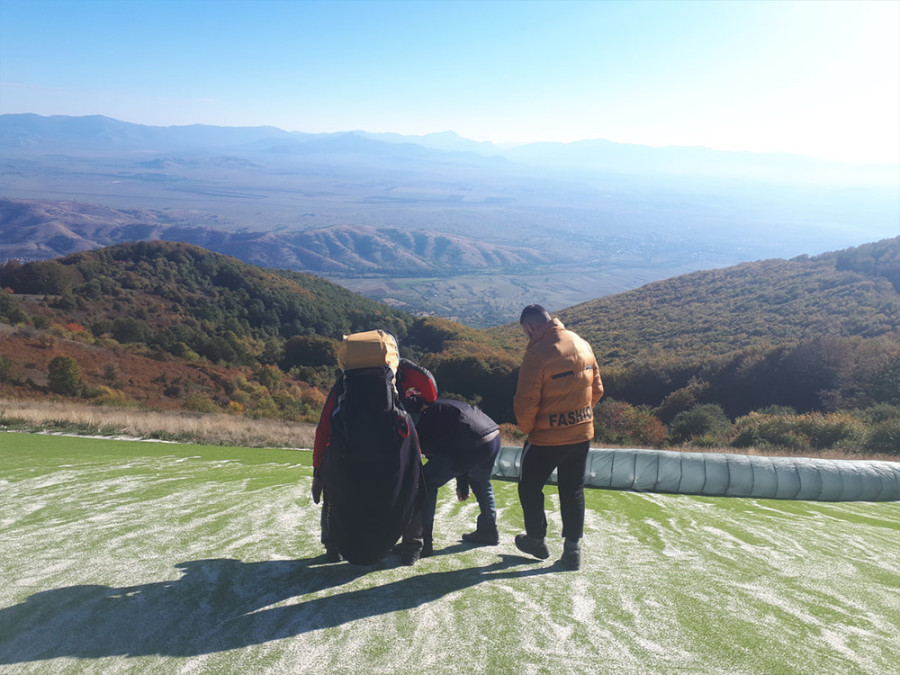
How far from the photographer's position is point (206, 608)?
2.99m

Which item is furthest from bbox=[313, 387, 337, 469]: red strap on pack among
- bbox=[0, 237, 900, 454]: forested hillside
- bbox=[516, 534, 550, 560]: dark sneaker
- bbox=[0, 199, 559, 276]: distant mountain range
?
bbox=[0, 199, 559, 276]: distant mountain range

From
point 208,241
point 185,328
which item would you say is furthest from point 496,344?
point 208,241

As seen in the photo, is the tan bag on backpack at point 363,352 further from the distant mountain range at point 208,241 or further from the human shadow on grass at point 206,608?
the distant mountain range at point 208,241

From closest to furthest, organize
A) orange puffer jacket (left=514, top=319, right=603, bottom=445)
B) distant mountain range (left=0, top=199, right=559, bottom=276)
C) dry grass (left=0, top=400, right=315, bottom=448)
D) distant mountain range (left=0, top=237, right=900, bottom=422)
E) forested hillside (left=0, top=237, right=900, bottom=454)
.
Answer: orange puffer jacket (left=514, top=319, right=603, bottom=445)
dry grass (left=0, top=400, right=315, bottom=448)
forested hillside (left=0, top=237, right=900, bottom=454)
distant mountain range (left=0, top=237, right=900, bottom=422)
distant mountain range (left=0, top=199, right=559, bottom=276)

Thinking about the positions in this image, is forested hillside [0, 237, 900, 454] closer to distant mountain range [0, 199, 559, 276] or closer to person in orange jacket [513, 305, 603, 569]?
person in orange jacket [513, 305, 603, 569]

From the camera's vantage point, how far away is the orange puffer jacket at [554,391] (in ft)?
11.9

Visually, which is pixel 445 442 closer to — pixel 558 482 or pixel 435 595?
pixel 558 482

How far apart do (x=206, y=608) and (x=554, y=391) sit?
2.51 metres

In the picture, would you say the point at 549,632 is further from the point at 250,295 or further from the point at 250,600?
the point at 250,295

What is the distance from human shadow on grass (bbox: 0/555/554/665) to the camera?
104 inches

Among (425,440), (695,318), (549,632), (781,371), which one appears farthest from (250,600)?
(695,318)

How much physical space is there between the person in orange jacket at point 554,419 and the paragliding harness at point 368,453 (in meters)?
0.92

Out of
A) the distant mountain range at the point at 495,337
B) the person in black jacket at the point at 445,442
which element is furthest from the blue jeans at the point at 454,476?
the distant mountain range at the point at 495,337

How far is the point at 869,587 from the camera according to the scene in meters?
3.47
